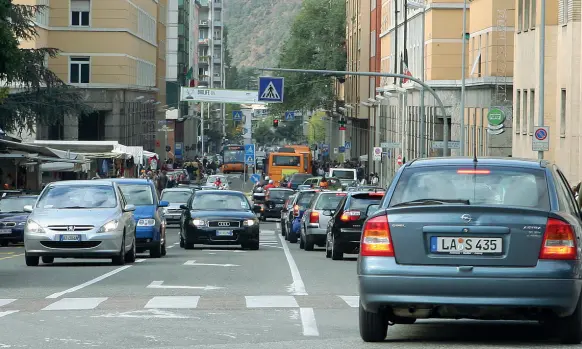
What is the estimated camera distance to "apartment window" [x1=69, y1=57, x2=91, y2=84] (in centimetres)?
8869

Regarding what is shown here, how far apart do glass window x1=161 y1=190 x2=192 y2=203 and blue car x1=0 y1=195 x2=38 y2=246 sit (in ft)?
43.6

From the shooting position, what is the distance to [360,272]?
1190cm

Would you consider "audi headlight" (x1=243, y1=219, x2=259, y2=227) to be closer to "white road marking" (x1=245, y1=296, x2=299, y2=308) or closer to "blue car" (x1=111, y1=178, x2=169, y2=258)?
"blue car" (x1=111, y1=178, x2=169, y2=258)

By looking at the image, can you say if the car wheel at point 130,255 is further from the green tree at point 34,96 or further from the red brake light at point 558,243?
the green tree at point 34,96

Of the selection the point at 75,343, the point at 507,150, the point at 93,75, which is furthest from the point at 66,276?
the point at 93,75

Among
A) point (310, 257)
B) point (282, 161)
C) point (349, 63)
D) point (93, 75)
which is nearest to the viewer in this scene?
A: point (310, 257)

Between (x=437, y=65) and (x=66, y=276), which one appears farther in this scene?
(x=437, y=65)

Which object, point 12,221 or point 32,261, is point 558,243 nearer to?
point 32,261

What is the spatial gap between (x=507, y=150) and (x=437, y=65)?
12181mm

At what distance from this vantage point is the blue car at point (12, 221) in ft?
134

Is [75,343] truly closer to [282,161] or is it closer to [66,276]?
[66,276]

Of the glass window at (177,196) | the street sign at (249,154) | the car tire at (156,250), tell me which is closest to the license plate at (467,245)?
the car tire at (156,250)

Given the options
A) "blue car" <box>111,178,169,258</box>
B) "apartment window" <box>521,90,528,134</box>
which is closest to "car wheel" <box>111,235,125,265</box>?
"blue car" <box>111,178,169,258</box>

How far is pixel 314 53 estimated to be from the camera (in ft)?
452
